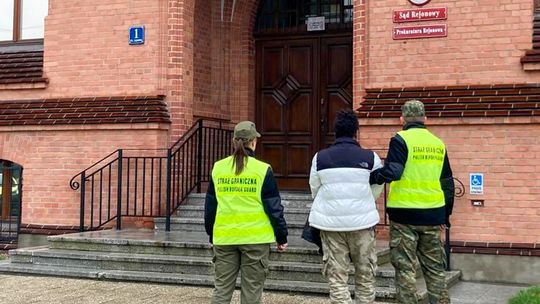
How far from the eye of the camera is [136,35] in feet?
34.2

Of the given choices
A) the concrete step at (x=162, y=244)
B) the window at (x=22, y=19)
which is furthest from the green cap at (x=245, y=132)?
the window at (x=22, y=19)

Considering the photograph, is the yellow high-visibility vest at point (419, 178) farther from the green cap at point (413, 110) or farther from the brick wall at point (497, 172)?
the brick wall at point (497, 172)

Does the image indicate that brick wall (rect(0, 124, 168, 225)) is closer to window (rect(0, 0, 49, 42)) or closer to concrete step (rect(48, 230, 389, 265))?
concrete step (rect(48, 230, 389, 265))

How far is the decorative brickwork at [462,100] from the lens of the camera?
27.1 ft

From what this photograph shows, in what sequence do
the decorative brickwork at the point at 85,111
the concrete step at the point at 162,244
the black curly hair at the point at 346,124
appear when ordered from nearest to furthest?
the black curly hair at the point at 346,124 → the concrete step at the point at 162,244 → the decorative brickwork at the point at 85,111

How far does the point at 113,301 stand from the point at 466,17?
18.3 ft

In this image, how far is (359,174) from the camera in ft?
18.0

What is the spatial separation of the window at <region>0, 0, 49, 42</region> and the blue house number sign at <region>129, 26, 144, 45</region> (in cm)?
213

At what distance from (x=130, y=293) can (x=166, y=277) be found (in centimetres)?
58

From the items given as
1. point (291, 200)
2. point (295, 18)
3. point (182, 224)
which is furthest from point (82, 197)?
point (295, 18)

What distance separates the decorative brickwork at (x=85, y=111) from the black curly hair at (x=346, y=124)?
16.2ft

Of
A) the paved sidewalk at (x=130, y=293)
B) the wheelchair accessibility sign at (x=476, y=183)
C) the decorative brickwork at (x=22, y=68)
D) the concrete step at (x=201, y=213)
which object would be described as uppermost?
the decorative brickwork at (x=22, y=68)

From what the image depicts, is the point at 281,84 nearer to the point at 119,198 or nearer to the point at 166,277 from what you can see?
the point at 119,198

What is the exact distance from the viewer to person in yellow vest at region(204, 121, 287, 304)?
5.29m
